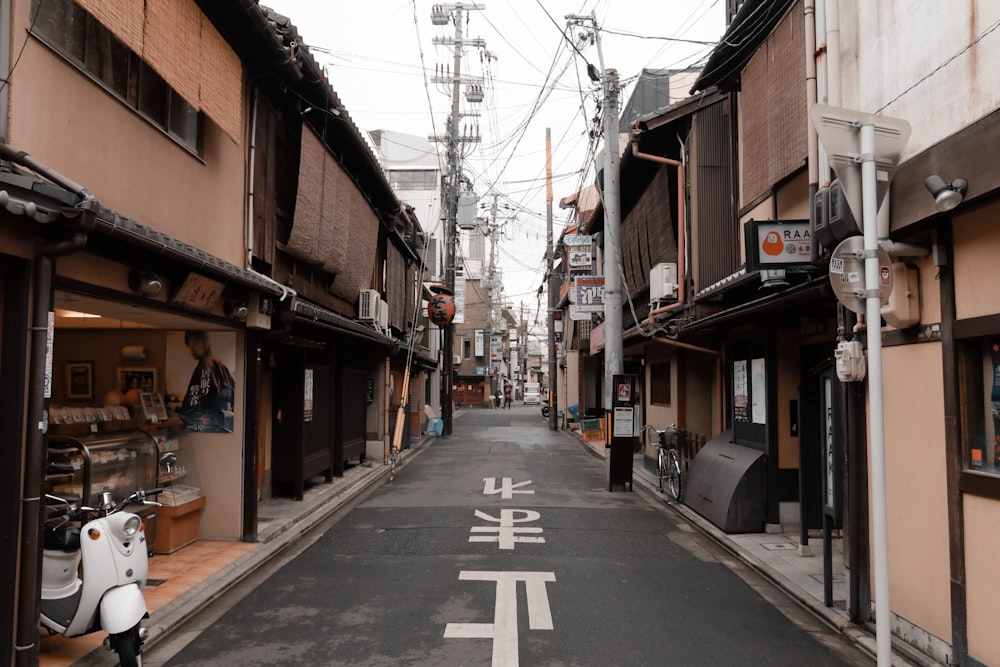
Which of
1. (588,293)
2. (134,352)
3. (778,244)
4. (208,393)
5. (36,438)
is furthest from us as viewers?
(588,293)

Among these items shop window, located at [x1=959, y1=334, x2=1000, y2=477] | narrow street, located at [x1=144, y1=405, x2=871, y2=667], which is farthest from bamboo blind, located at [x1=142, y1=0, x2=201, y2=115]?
shop window, located at [x1=959, y1=334, x2=1000, y2=477]

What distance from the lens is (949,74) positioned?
209 inches

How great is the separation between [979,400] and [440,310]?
878 inches

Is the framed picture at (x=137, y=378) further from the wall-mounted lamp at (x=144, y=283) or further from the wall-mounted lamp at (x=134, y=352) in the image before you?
the wall-mounted lamp at (x=144, y=283)

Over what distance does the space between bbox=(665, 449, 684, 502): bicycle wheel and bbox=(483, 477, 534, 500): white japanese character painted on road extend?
2.93 m

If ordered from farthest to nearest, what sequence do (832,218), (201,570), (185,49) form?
(201,570), (185,49), (832,218)

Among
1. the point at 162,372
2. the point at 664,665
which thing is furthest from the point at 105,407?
the point at 664,665

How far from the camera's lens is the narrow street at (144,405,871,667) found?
5.75 meters

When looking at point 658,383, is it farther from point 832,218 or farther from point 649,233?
point 832,218

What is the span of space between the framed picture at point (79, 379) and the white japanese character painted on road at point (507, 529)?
5.93 metres

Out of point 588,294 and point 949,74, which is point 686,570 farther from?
point 588,294

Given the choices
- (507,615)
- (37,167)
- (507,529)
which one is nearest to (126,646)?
(507,615)

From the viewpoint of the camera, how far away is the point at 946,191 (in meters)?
4.88

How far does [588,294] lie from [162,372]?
11636 mm
